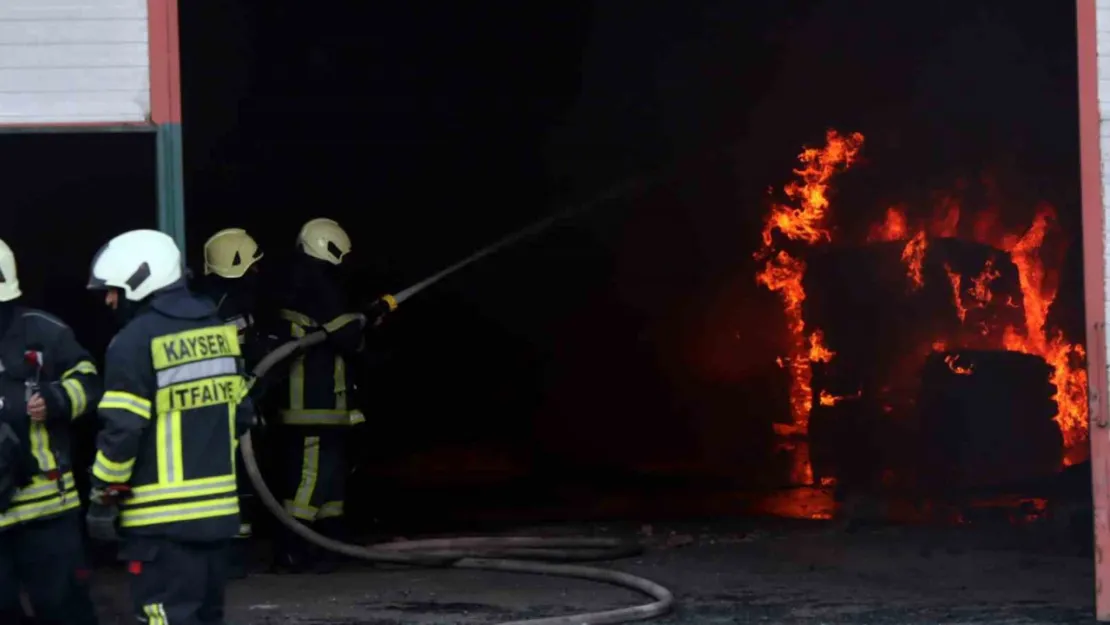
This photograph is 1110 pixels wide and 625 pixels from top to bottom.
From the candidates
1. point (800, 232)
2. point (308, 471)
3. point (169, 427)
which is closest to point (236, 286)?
point (308, 471)

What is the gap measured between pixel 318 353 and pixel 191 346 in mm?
2814

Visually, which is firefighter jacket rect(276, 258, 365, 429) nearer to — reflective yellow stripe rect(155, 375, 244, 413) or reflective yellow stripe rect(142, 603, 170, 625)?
reflective yellow stripe rect(155, 375, 244, 413)

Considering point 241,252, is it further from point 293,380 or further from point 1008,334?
point 1008,334

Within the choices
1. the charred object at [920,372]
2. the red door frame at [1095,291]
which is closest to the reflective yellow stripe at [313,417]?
the red door frame at [1095,291]

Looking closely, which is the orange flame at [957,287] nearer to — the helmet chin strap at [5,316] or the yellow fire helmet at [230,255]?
the yellow fire helmet at [230,255]

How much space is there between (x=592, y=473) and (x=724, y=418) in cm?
275

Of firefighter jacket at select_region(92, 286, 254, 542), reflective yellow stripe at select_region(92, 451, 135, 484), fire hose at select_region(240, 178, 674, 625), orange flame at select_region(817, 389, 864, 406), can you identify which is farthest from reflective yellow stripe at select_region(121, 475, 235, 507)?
orange flame at select_region(817, 389, 864, 406)

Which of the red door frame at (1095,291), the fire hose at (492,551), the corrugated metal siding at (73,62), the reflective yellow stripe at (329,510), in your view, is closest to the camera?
the corrugated metal siding at (73,62)

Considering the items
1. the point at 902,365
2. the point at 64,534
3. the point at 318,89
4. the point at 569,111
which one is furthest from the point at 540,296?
the point at 64,534

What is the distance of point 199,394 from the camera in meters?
5.08

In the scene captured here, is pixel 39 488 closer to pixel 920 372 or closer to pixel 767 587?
pixel 767 587

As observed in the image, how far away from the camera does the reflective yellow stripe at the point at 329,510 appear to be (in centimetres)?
791

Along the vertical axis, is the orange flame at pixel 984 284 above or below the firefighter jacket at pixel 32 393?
above

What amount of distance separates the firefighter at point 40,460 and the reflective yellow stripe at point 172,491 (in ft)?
2.18
